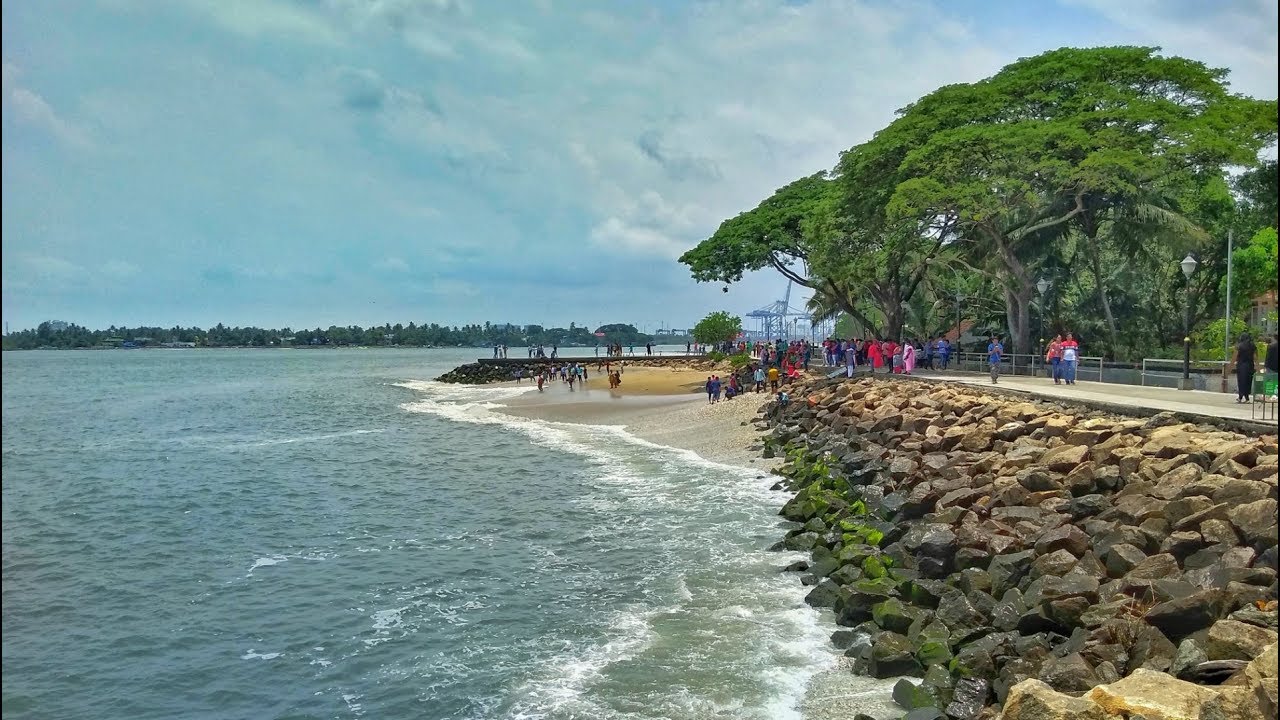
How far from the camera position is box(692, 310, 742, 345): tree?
273 feet

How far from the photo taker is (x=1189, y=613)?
287 inches

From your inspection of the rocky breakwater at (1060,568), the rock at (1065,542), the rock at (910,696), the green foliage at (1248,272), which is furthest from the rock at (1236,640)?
the green foliage at (1248,272)

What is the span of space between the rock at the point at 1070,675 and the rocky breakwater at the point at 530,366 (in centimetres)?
5422

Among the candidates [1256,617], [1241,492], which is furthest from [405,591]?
[1241,492]

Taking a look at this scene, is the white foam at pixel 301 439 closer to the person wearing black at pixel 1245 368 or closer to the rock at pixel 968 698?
the person wearing black at pixel 1245 368

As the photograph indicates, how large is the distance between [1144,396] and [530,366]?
195 feet

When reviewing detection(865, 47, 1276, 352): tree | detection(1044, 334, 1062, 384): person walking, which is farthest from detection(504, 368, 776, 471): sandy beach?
detection(865, 47, 1276, 352): tree

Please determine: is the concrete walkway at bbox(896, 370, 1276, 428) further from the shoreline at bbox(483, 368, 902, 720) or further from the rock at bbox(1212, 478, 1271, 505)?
the shoreline at bbox(483, 368, 902, 720)

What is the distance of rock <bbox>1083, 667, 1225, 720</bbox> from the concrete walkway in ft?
24.4

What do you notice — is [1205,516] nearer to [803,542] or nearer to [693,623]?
[693,623]

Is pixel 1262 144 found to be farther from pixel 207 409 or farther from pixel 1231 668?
pixel 207 409

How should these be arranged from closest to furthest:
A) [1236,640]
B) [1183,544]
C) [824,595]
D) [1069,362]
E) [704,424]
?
[1236,640] → [1183,544] → [824,595] → [1069,362] → [704,424]

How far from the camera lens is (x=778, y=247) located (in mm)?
42062

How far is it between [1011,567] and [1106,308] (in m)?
23.9
